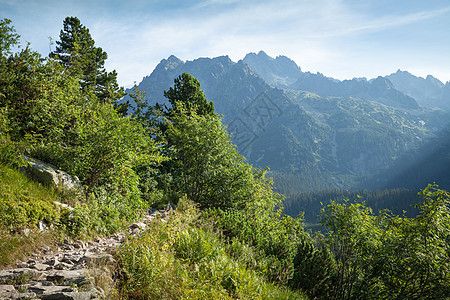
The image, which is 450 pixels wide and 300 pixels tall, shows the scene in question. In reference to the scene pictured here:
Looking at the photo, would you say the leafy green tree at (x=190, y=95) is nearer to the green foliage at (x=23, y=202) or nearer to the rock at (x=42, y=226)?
the green foliage at (x=23, y=202)

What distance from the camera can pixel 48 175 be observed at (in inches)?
310

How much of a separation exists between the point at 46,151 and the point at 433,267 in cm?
1359

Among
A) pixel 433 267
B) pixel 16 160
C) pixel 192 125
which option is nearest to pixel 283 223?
pixel 192 125

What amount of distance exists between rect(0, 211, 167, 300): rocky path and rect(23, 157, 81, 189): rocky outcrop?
261 centimetres

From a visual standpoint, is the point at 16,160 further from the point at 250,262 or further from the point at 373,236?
the point at 373,236

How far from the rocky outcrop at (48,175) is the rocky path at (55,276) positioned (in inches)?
103

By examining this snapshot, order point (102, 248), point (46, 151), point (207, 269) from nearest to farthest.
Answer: point (207, 269), point (102, 248), point (46, 151)

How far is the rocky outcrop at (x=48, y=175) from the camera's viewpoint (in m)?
7.78

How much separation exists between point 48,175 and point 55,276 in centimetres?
456

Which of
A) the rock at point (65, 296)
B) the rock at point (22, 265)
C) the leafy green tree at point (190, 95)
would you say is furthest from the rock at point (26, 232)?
the leafy green tree at point (190, 95)

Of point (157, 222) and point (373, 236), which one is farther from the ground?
point (157, 222)

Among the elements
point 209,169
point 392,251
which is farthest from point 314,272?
point 209,169

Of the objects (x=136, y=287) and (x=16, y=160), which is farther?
(x=16, y=160)

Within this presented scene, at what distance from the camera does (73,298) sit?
3664 millimetres
